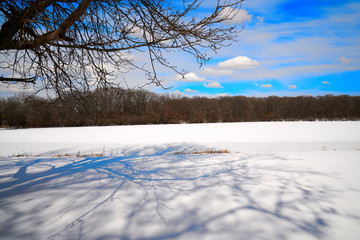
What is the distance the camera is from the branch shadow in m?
2.36

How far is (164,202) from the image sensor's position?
2992 millimetres

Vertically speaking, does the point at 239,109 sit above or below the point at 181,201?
above

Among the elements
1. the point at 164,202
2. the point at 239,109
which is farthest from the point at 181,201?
the point at 239,109

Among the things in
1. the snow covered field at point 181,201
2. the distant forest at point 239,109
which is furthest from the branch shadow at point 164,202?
the distant forest at point 239,109

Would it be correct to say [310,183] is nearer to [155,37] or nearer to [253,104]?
[155,37]

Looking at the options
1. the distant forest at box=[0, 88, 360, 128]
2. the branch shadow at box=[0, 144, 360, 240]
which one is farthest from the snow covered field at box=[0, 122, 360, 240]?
the distant forest at box=[0, 88, 360, 128]

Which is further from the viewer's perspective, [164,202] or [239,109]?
[239,109]

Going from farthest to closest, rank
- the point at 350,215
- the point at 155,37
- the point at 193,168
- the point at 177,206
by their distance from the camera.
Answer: the point at 193,168, the point at 155,37, the point at 177,206, the point at 350,215

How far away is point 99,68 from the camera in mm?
3873

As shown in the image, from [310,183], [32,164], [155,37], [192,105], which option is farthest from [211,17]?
[192,105]

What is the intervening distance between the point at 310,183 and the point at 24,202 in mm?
4293

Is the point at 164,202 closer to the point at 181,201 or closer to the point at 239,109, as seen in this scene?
the point at 181,201

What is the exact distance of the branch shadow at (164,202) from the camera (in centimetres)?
236

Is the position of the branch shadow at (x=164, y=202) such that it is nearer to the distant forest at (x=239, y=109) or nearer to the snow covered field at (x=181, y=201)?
the snow covered field at (x=181, y=201)
